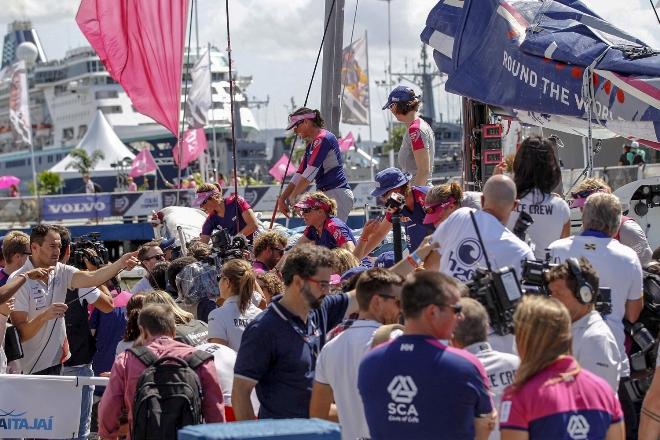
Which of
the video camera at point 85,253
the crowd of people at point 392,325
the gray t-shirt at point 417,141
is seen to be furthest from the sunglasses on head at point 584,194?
the video camera at point 85,253

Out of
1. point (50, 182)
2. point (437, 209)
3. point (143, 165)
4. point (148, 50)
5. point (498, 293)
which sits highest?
point (148, 50)

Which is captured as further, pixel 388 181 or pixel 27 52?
pixel 27 52

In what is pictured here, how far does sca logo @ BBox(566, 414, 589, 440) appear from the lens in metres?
4.39

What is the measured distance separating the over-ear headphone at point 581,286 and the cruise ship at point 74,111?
3980 inches

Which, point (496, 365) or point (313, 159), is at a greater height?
point (313, 159)

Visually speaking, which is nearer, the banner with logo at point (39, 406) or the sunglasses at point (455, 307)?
the sunglasses at point (455, 307)

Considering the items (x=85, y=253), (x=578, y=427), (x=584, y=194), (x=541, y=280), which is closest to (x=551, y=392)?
(x=578, y=427)

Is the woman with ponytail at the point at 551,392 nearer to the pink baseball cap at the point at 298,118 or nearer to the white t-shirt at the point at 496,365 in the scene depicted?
the white t-shirt at the point at 496,365

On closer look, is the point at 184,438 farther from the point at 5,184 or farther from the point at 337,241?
the point at 5,184

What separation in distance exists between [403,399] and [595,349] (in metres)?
1.19

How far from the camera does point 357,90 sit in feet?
150

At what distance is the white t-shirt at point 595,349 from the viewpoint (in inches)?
214

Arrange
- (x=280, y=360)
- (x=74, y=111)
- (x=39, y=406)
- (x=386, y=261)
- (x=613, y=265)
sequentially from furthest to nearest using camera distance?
(x=74, y=111) < (x=386, y=261) < (x=39, y=406) < (x=613, y=265) < (x=280, y=360)

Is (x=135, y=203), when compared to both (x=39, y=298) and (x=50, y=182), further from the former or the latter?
(x=50, y=182)
